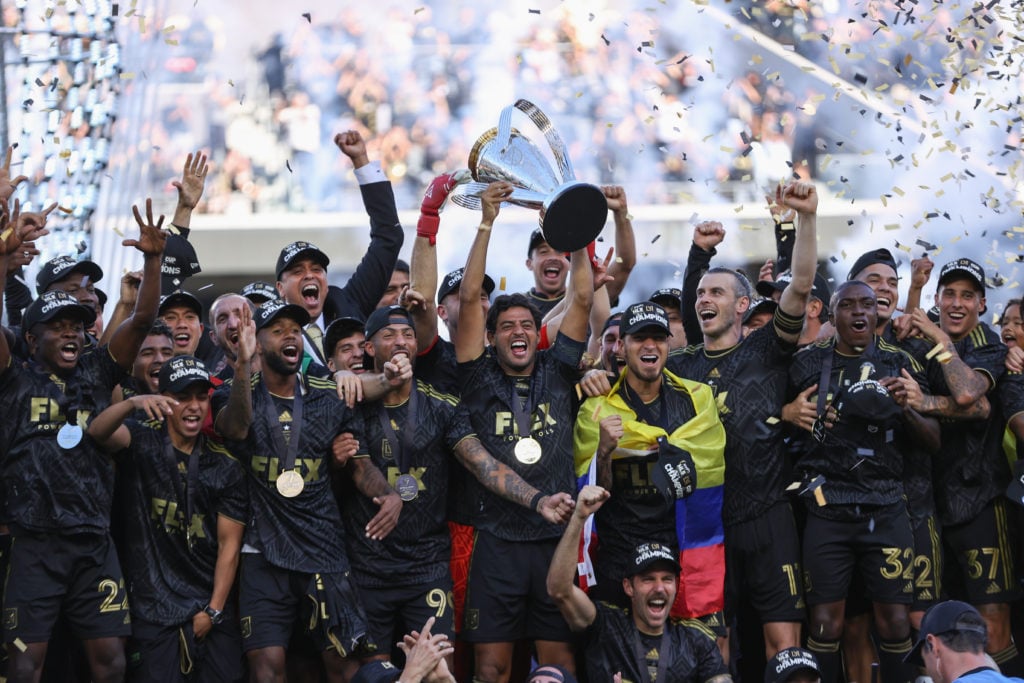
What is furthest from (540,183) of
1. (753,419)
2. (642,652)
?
(642,652)

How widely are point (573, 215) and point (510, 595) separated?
1512 mm

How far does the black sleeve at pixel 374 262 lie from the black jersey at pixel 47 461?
56.7 inches

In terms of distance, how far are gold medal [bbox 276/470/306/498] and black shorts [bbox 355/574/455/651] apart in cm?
44

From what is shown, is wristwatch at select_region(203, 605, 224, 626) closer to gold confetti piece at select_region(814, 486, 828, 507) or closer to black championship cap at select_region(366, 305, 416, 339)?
black championship cap at select_region(366, 305, 416, 339)

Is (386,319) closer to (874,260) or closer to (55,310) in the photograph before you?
(55,310)

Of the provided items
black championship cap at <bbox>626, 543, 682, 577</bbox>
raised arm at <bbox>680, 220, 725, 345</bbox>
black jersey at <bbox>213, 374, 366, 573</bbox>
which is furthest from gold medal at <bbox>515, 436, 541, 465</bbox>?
raised arm at <bbox>680, 220, 725, 345</bbox>

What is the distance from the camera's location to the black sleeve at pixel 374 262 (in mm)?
6480

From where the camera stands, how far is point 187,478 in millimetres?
5480

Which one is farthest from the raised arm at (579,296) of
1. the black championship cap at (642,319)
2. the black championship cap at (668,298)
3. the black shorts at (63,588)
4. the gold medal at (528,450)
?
the black shorts at (63,588)

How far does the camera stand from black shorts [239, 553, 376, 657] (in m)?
5.35

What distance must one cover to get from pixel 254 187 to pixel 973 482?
9.06m

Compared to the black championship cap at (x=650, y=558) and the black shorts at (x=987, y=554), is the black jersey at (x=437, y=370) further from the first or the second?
the black shorts at (x=987, y=554)

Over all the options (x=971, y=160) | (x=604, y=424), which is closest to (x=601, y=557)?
(x=604, y=424)

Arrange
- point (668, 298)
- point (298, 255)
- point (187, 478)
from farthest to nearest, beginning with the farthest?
point (668, 298) → point (298, 255) → point (187, 478)
